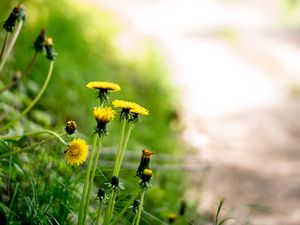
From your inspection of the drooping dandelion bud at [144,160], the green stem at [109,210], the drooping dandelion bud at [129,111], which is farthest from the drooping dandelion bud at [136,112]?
the green stem at [109,210]

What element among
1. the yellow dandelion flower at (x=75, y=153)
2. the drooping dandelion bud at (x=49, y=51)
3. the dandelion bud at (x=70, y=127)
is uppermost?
the drooping dandelion bud at (x=49, y=51)

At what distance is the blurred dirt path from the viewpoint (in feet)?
18.6

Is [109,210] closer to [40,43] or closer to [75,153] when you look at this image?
[75,153]

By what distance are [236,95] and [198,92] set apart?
656 millimetres

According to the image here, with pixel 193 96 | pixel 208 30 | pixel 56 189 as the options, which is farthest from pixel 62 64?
pixel 208 30

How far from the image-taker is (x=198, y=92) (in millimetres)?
8609

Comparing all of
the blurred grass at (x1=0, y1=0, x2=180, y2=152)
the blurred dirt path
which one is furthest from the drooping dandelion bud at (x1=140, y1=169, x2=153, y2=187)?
the blurred grass at (x1=0, y1=0, x2=180, y2=152)

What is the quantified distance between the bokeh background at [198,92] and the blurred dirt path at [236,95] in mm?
21

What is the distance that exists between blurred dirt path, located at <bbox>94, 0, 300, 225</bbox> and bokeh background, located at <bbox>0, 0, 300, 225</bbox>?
0.8 inches

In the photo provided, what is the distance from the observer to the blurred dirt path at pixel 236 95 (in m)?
5.66

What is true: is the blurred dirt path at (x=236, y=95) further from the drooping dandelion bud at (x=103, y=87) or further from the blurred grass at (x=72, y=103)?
the drooping dandelion bud at (x=103, y=87)

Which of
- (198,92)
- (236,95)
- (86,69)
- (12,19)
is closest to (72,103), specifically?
(86,69)

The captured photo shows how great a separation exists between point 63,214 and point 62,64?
106 inches

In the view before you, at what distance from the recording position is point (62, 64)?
448 centimetres
